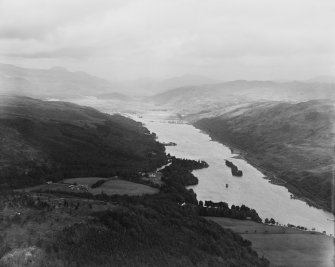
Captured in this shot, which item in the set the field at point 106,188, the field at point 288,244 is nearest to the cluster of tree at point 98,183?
the field at point 106,188

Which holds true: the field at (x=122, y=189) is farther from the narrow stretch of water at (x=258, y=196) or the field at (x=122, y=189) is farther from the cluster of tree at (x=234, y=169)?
the cluster of tree at (x=234, y=169)

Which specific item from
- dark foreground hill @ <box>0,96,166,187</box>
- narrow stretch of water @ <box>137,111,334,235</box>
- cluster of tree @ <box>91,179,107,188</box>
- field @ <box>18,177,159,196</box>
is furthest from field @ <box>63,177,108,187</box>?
narrow stretch of water @ <box>137,111,334,235</box>

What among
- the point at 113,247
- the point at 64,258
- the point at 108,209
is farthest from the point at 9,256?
the point at 108,209

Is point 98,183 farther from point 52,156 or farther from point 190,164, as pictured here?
point 190,164

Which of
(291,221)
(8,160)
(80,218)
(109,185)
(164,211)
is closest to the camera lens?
(80,218)

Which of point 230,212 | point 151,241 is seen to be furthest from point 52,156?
point 151,241

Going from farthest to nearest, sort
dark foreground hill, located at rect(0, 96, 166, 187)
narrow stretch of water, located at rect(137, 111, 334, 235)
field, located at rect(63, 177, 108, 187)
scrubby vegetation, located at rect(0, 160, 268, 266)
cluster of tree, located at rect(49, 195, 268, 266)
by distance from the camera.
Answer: dark foreground hill, located at rect(0, 96, 166, 187)
field, located at rect(63, 177, 108, 187)
narrow stretch of water, located at rect(137, 111, 334, 235)
cluster of tree, located at rect(49, 195, 268, 266)
scrubby vegetation, located at rect(0, 160, 268, 266)

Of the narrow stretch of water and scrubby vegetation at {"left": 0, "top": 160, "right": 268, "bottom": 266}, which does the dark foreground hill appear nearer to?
the narrow stretch of water

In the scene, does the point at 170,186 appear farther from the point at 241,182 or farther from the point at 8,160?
the point at 8,160
